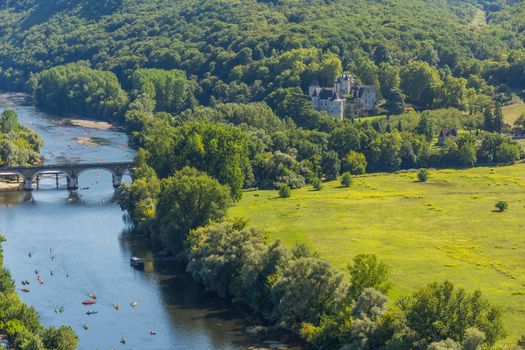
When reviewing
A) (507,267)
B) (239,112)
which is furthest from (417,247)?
(239,112)

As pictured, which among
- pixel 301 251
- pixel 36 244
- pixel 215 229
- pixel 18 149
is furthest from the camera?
pixel 18 149

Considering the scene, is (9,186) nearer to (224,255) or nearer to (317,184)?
(317,184)

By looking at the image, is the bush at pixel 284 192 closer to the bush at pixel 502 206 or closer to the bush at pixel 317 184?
the bush at pixel 317 184

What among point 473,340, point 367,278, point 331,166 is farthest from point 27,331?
point 331,166

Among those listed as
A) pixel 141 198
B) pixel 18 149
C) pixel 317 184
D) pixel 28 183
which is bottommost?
pixel 28 183

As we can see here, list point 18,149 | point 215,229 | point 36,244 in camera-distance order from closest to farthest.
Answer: point 215,229 < point 36,244 < point 18,149

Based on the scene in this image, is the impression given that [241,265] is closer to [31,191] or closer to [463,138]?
[31,191]
